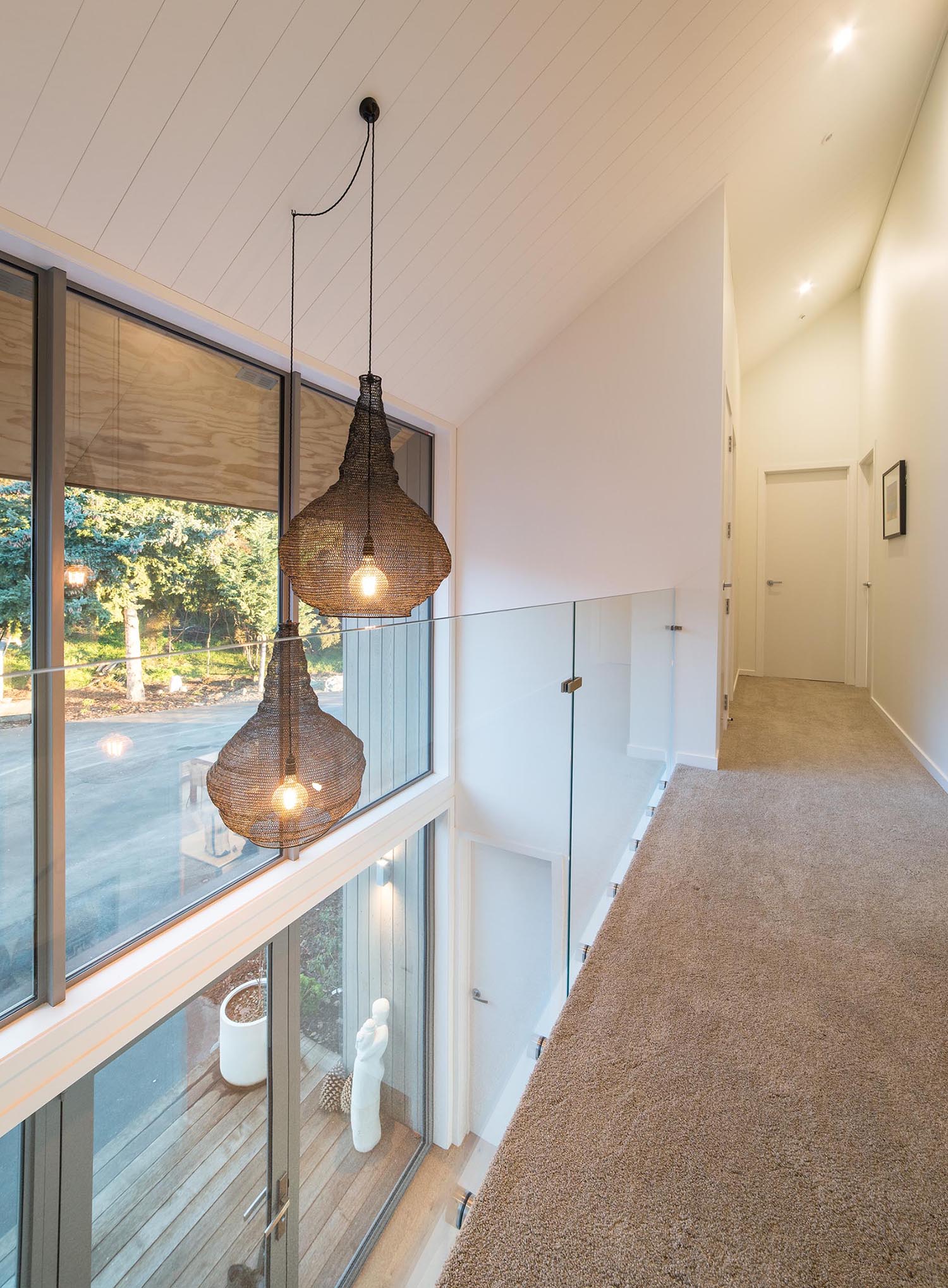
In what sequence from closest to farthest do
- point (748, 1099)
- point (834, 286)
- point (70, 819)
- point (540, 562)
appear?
point (748, 1099) < point (70, 819) < point (540, 562) < point (834, 286)

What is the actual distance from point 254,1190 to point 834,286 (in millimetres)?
6774

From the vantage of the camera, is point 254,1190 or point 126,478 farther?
point 254,1190

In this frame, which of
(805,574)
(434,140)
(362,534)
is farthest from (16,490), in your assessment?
(805,574)

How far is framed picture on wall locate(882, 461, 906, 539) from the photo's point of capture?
3582 mm

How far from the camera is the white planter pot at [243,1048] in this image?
2396 mm

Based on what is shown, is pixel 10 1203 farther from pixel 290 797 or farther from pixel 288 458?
pixel 288 458

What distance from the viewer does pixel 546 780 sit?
208cm

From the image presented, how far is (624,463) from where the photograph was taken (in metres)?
3.53

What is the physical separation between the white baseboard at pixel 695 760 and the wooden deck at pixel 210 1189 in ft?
7.23

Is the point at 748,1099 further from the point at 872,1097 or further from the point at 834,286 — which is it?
the point at 834,286

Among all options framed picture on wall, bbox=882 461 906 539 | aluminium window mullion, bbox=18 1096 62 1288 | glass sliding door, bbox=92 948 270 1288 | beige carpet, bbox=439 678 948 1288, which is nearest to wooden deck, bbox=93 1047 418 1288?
glass sliding door, bbox=92 948 270 1288

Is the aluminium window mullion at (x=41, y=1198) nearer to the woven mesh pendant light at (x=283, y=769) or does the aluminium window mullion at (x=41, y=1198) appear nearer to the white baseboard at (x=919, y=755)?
the woven mesh pendant light at (x=283, y=769)

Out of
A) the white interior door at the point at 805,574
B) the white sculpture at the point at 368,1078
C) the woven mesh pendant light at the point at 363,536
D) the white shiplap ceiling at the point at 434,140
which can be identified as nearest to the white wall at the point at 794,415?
the white interior door at the point at 805,574

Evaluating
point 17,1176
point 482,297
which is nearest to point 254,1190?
point 17,1176
